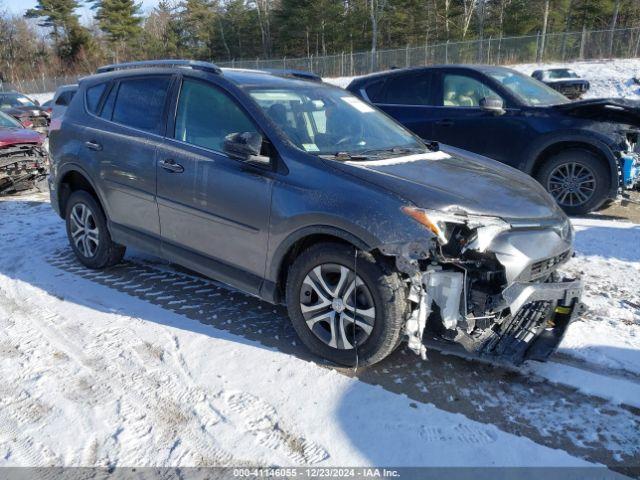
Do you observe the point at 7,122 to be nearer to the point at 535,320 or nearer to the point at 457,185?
the point at 457,185

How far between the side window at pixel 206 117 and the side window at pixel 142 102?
0.26 metres

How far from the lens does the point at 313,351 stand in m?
3.51

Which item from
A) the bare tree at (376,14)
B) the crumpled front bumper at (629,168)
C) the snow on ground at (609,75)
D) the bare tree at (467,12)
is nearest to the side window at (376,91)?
the crumpled front bumper at (629,168)

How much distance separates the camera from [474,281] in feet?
10.3

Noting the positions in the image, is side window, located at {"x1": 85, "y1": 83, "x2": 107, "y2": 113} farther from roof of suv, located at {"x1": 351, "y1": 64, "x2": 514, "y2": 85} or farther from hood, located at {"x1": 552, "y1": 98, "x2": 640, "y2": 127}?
hood, located at {"x1": 552, "y1": 98, "x2": 640, "y2": 127}

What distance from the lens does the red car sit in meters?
8.93

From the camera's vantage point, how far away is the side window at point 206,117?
12.8ft

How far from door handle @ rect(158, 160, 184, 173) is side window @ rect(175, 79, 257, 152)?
0.64 ft

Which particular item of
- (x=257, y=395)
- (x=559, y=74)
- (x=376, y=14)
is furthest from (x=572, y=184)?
(x=376, y=14)

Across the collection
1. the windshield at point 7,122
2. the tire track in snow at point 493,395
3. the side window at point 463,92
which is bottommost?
the tire track in snow at point 493,395

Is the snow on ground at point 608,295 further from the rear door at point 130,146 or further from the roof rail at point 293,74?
the rear door at point 130,146

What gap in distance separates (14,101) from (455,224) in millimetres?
19629

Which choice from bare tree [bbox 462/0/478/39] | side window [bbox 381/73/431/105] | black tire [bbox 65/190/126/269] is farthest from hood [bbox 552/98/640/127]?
bare tree [bbox 462/0/478/39]

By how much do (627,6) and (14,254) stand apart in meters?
51.0
